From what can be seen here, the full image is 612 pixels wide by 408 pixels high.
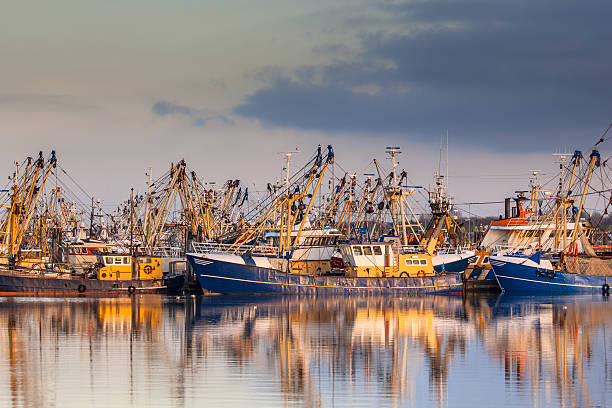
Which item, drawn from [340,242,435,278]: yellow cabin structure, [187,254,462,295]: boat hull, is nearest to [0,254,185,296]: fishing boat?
[187,254,462,295]: boat hull

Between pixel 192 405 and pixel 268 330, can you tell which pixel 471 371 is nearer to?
pixel 192 405

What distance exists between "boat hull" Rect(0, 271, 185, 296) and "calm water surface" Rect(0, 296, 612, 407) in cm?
1641

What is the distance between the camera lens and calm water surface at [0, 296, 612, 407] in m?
24.7

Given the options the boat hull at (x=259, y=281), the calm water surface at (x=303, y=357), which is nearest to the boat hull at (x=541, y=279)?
the boat hull at (x=259, y=281)

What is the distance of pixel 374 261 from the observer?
2803 inches

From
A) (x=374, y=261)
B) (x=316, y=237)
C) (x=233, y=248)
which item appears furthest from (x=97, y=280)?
(x=374, y=261)

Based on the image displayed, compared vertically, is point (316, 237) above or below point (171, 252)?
above

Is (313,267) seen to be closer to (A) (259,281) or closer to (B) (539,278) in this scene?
(A) (259,281)

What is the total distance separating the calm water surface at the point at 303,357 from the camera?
81.1 feet

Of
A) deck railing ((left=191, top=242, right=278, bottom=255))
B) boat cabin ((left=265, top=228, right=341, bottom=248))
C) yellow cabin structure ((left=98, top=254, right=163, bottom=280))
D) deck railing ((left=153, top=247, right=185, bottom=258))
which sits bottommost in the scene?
yellow cabin structure ((left=98, top=254, right=163, bottom=280))

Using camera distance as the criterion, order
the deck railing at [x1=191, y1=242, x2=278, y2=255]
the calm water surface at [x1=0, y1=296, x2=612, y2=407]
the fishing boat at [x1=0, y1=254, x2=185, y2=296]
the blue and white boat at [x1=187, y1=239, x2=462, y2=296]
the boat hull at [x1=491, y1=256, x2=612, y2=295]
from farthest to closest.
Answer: the boat hull at [x1=491, y1=256, x2=612, y2=295], the deck railing at [x1=191, y1=242, x2=278, y2=255], the fishing boat at [x1=0, y1=254, x2=185, y2=296], the blue and white boat at [x1=187, y1=239, x2=462, y2=296], the calm water surface at [x1=0, y1=296, x2=612, y2=407]

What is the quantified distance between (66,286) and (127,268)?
4951mm

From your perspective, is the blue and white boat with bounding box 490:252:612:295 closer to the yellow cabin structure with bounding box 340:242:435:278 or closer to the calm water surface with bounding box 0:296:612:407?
the yellow cabin structure with bounding box 340:242:435:278

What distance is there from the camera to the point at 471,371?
1155 inches
